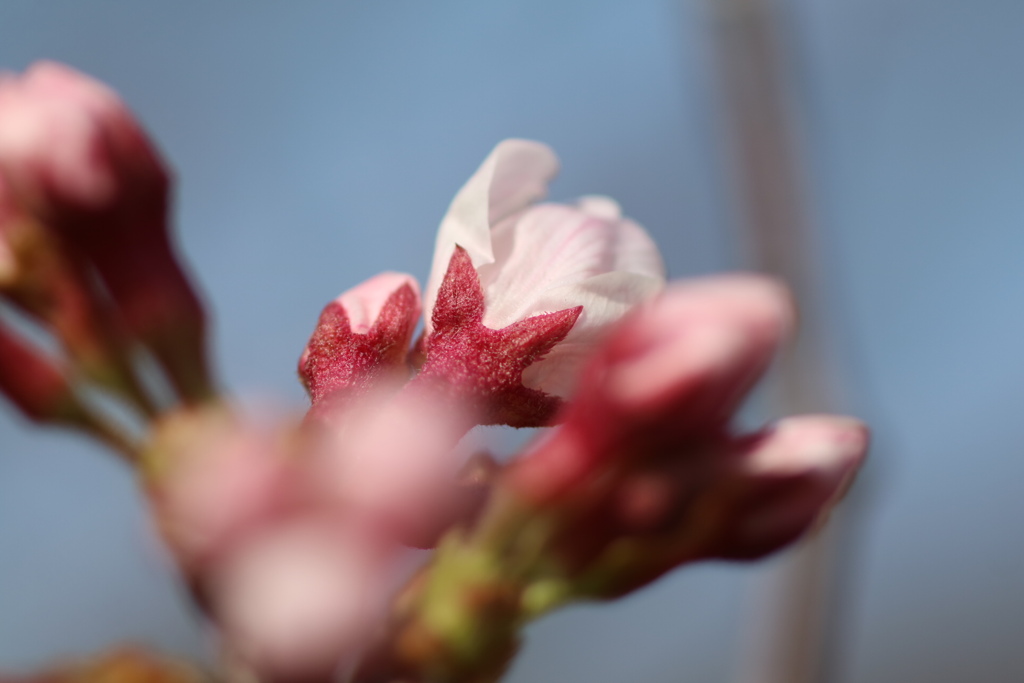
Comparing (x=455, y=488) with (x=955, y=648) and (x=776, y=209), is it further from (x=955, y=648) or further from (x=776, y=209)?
(x=955, y=648)

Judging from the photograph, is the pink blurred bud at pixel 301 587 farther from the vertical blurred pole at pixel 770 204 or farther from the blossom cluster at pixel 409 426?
the vertical blurred pole at pixel 770 204

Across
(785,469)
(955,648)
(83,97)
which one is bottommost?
(785,469)

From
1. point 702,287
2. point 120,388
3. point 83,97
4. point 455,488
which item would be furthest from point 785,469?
point 83,97

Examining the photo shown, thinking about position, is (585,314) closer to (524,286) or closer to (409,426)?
(524,286)

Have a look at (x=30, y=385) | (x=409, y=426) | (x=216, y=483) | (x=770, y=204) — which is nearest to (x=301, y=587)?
(x=216, y=483)

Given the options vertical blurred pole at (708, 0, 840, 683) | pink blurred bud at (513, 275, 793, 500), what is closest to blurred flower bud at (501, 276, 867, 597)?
pink blurred bud at (513, 275, 793, 500)
